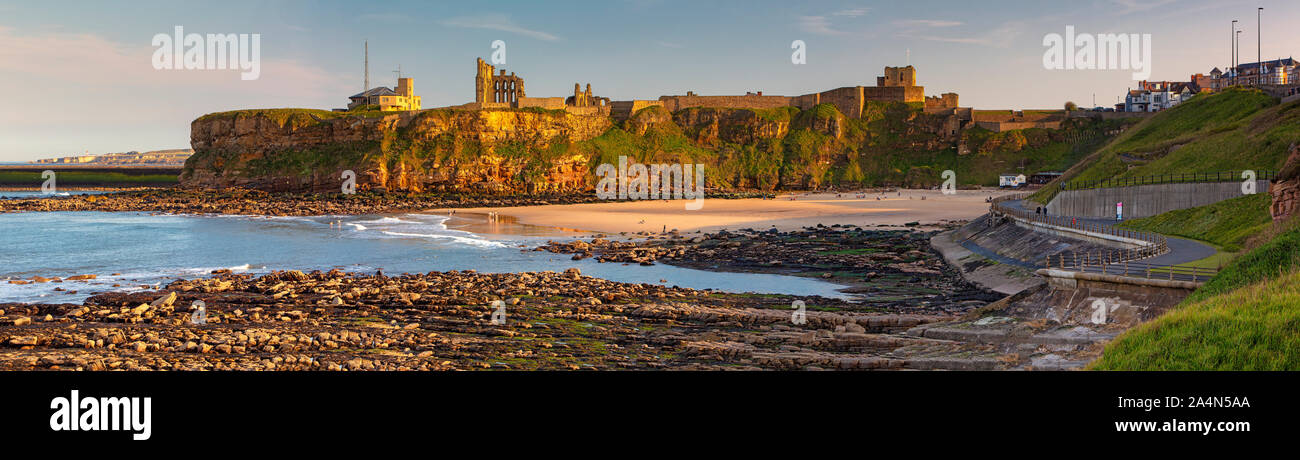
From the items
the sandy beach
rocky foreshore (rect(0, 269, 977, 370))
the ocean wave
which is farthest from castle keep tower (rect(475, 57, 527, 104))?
rocky foreshore (rect(0, 269, 977, 370))

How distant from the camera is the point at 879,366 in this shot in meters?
17.5

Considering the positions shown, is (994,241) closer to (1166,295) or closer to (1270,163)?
(1270,163)

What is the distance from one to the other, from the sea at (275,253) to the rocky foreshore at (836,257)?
6.20ft

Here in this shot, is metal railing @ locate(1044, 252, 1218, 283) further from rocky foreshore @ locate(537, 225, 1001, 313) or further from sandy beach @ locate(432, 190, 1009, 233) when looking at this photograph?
sandy beach @ locate(432, 190, 1009, 233)

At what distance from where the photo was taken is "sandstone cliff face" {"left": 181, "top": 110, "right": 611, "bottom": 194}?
11212 centimetres

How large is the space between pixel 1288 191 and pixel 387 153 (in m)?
105

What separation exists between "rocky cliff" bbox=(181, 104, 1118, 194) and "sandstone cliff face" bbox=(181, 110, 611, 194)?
0.17m

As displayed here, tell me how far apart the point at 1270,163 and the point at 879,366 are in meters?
35.8

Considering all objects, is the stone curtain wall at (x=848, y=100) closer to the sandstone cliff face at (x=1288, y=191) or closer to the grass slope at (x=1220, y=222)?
the grass slope at (x=1220, y=222)

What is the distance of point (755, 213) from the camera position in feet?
257

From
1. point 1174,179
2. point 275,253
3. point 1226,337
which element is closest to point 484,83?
point 275,253
